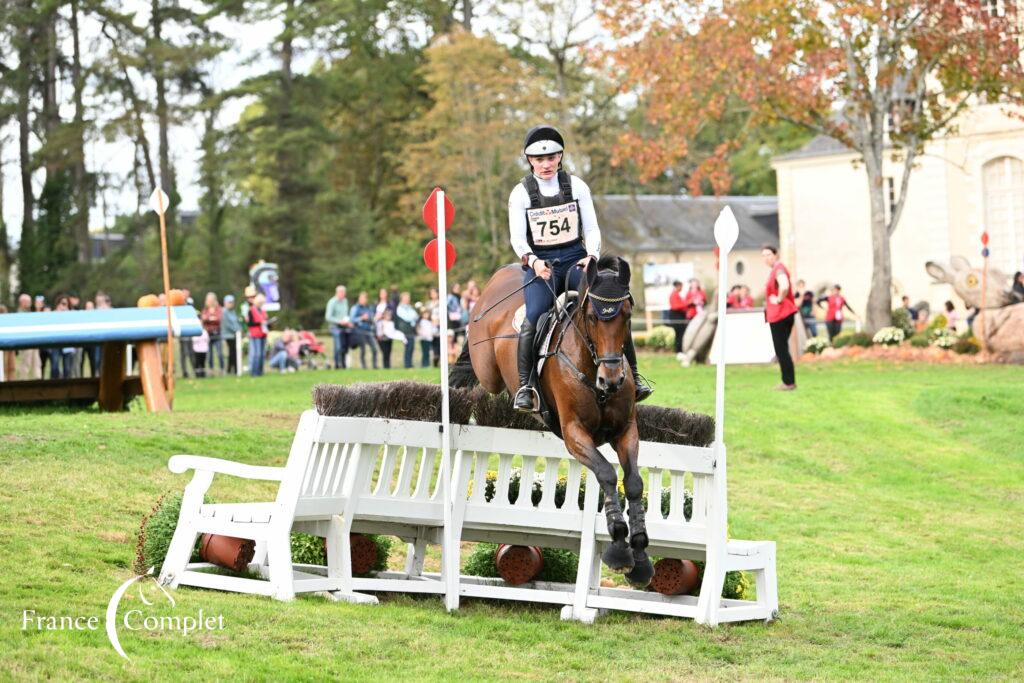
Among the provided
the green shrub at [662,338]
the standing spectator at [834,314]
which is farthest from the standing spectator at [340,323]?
the standing spectator at [834,314]

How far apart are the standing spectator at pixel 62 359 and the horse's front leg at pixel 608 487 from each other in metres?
18.1

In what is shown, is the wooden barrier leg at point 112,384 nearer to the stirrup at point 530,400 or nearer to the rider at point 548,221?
the rider at point 548,221

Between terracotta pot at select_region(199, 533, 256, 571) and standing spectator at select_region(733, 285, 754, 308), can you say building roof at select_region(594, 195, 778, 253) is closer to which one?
standing spectator at select_region(733, 285, 754, 308)

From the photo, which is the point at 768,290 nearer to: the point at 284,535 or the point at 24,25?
the point at 284,535

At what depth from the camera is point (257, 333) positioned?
28.4 m

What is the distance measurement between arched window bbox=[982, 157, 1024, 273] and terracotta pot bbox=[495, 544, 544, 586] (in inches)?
1625

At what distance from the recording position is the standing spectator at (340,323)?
3048 centimetres

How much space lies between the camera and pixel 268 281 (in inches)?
1639

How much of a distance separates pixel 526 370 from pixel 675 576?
5.88ft

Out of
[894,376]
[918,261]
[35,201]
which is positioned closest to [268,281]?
[35,201]

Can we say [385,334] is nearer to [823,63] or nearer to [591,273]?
[823,63]

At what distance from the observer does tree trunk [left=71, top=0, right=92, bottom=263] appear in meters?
48.2

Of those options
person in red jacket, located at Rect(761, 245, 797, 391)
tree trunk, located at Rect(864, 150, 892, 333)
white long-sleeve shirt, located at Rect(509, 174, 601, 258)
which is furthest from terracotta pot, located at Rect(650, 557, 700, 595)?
tree trunk, located at Rect(864, 150, 892, 333)

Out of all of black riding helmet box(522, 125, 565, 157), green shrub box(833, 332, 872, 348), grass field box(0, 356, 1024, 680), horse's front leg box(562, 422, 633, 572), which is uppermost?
black riding helmet box(522, 125, 565, 157)
